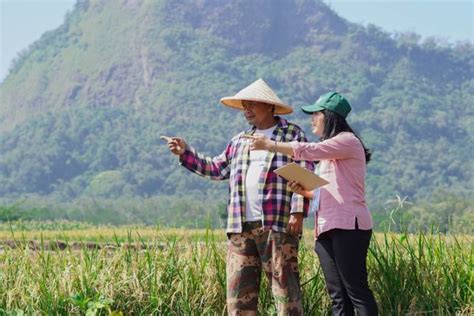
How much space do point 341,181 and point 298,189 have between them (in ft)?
0.82

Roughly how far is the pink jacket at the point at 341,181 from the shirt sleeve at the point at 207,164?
77cm

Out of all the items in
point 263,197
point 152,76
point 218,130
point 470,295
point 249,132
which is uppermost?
point 152,76

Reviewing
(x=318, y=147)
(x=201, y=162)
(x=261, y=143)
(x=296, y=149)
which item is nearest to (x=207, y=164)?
(x=201, y=162)

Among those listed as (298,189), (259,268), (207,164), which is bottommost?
(259,268)

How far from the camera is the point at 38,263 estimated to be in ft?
23.0

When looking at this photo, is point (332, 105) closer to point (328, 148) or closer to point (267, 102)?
point (328, 148)

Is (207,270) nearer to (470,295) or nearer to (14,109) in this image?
(470,295)

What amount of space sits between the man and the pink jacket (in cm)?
25

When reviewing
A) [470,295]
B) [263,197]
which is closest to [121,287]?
[263,197]

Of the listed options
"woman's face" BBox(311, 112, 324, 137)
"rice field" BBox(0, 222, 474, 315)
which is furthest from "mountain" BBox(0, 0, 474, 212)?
"woman's face" BBox(311, 112, 324, 137)

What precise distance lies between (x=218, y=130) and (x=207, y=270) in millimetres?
98239

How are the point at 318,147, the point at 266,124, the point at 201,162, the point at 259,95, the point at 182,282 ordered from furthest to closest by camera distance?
1. the point at 182,282
2. the point at 201,162
3. the point at 266,124
4. the point at 259,95
5. the point at 318,147

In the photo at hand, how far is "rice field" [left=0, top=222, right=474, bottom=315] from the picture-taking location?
6.64 metres

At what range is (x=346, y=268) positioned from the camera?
5.59m
